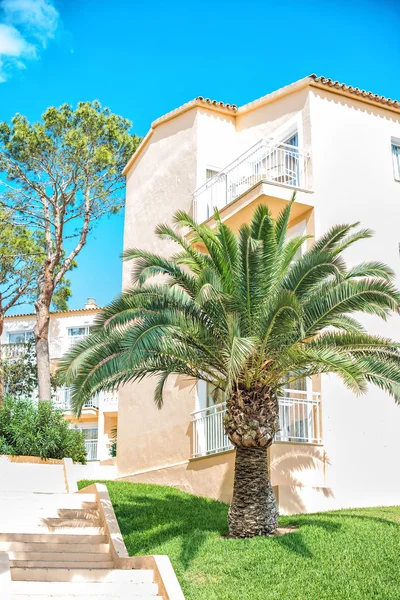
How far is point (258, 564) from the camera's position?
11031 mm

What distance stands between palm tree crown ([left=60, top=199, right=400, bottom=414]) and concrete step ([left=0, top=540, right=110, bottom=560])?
2437mm

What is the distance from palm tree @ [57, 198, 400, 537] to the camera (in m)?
12.1

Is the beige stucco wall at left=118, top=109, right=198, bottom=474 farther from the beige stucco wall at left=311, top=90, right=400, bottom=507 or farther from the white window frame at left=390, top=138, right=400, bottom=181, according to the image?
the white window frame at left=390, top=138, right=400, bottom=181

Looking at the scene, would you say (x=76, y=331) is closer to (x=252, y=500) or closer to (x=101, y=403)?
(x=101, y=403)

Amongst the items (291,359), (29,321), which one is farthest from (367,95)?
(29,321)

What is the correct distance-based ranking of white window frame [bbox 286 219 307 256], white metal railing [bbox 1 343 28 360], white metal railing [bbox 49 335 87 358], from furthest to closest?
white metal railing [bbox 49 335 87 358] → white metal railing [bbox 1 343 28 360] → white window frame [bbox 286 219 307 256]

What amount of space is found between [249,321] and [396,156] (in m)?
9.36

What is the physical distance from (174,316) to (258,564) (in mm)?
4117

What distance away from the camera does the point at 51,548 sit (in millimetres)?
12172

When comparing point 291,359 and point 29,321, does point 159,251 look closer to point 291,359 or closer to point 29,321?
point 291,359

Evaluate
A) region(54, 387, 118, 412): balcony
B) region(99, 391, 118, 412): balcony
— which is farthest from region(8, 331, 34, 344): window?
region(99, 391, 118, 412): balcony

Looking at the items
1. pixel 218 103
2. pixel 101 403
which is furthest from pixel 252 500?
pixel 101 403

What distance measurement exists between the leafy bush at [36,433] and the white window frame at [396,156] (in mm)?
10956

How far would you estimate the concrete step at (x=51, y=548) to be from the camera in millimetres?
11852
